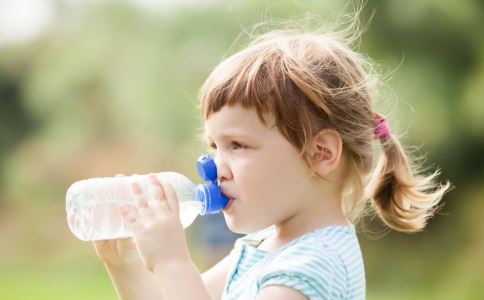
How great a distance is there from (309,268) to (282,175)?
0.20 meters

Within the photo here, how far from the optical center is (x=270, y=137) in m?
1.59

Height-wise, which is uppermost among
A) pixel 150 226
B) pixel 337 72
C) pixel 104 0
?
pixel 104 0

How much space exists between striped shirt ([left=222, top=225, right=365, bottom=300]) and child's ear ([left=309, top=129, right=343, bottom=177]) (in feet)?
0.39

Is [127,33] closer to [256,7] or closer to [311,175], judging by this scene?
[256,7]

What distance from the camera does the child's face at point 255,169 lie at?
1.58 meters

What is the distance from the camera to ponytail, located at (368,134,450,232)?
72.9 inches

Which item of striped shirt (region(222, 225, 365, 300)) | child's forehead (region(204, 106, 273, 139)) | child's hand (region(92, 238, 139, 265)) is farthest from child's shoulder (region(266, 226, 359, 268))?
child's hand (region(92, 238, 139, 265))

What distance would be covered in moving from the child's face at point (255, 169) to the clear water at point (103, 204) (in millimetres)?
154

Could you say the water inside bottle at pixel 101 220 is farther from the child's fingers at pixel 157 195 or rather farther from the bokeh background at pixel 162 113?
the bokeh background at pixel 162 113

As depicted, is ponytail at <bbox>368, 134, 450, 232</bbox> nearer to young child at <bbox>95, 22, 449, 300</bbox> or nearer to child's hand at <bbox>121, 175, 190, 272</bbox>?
young child at <bbox>95, 22, 449, 300</bbox>

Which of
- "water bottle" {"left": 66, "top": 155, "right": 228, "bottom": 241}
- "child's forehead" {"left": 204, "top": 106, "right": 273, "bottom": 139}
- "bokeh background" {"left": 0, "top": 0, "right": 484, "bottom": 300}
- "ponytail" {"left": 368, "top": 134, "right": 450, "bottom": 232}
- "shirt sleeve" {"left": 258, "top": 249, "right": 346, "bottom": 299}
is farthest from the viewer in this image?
"bokeh background" {"left": 0, "top": 0, "right": 484, "bottom": 300}

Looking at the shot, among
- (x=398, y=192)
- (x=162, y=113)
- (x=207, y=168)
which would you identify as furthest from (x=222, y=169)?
(x=162, y=113)

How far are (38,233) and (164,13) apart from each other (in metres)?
1.94

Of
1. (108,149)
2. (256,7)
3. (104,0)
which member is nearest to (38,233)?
(108,149)
